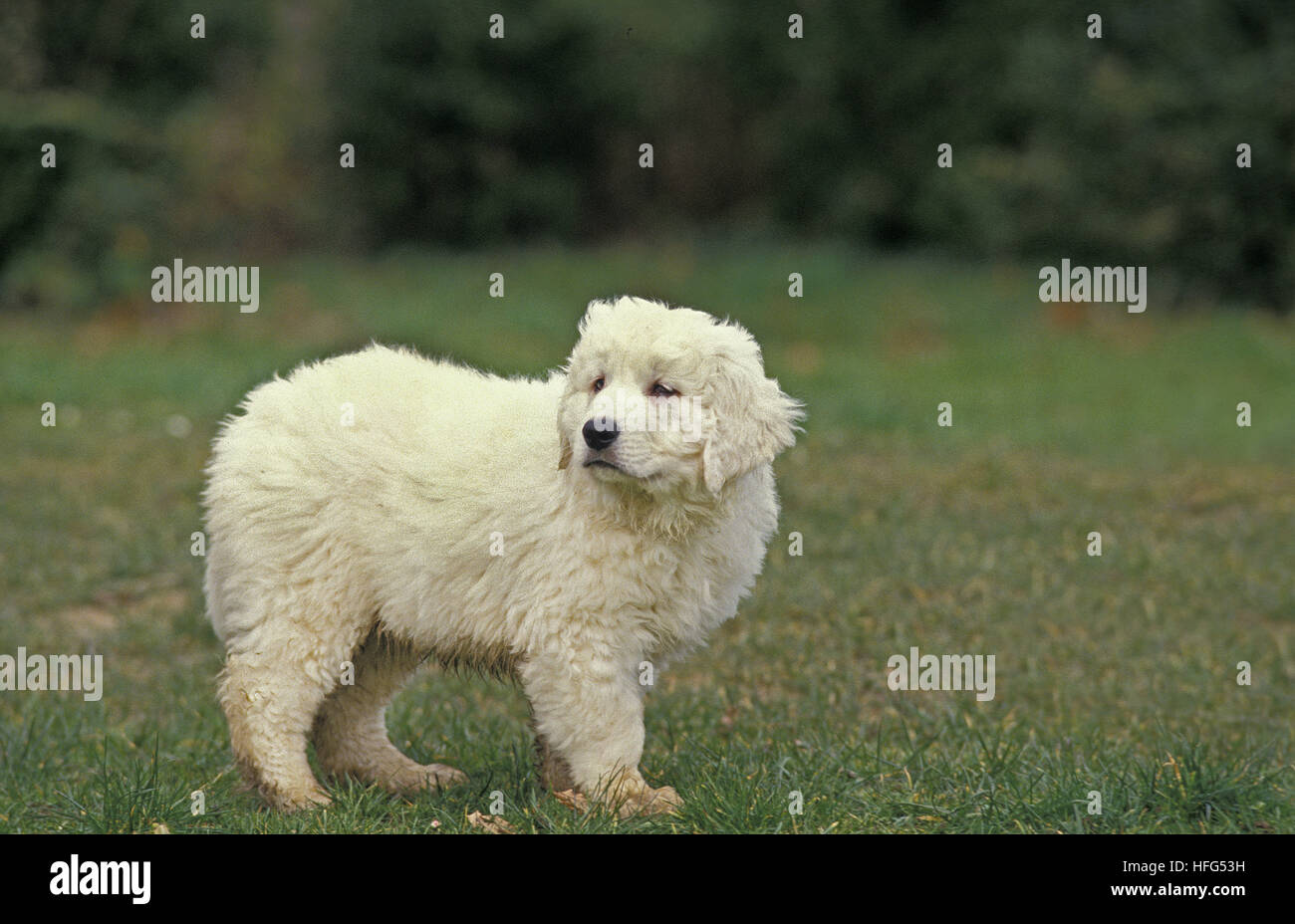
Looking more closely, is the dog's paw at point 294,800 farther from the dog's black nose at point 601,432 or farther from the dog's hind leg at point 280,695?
the dog's black nose at point 601,432

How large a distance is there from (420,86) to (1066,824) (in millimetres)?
16772

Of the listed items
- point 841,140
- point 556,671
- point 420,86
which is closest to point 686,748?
point 556,671

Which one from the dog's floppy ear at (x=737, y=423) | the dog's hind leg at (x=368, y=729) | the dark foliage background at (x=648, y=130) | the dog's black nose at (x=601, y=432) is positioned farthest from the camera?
the dark foliage background at (x=648, y=130)

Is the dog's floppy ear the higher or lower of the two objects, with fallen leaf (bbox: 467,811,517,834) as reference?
higher

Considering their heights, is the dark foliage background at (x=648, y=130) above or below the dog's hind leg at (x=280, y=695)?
above

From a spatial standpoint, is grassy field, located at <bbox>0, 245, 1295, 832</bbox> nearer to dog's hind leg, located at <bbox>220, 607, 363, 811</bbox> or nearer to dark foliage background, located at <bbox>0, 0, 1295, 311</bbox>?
dog's hind leg, located at <bbox>220, 607, 363, 811</bbox>

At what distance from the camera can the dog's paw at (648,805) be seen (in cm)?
469

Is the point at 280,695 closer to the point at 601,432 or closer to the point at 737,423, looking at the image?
the point at 601,432

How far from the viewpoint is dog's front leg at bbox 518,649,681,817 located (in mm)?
4727

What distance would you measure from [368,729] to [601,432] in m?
1.69

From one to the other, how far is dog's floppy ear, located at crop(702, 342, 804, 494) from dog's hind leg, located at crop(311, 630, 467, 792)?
1.43m

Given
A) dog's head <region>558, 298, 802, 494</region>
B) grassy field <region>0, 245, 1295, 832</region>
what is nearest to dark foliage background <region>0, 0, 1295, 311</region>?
grassy field <region>0, 245, 1295, 832</region>

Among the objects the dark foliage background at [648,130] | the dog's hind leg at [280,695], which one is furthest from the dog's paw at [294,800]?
the dark foliage background at [648,130]

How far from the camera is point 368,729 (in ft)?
17.9
